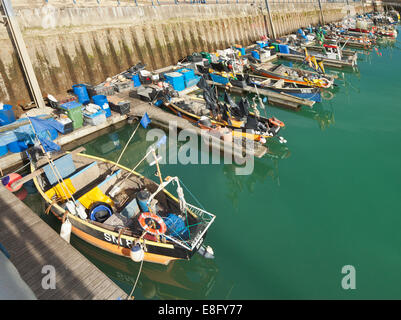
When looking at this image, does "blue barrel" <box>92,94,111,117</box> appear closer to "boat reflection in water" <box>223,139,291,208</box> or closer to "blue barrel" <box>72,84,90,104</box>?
"blue barrel" <box>72,84,90,104</box>

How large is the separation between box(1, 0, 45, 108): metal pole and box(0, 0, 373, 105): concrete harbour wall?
1.12m

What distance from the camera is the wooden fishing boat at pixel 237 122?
17953mm

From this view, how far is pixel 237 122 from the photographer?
18719mm

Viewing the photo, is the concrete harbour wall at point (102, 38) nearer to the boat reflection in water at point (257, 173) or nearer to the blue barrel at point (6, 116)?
the blue barrel at point (6, 116)

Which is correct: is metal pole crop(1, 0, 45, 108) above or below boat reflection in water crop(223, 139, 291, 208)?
above

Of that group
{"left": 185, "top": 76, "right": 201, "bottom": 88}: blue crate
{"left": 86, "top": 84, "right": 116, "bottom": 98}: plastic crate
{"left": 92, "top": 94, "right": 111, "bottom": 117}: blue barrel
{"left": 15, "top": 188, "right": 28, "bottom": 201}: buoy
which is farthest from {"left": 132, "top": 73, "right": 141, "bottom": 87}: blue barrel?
{"left": 15, "top": 188, "right": 28, "bottom": 201}: buoy

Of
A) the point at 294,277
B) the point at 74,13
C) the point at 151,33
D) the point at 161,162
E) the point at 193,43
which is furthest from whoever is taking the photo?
the point at 193,43

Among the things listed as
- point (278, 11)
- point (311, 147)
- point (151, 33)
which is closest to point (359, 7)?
point (278, 11)

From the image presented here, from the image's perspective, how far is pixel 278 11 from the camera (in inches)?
1975

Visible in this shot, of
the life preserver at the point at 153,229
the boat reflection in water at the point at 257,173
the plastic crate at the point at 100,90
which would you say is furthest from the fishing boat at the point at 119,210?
the plastic crate at the point at 100,90

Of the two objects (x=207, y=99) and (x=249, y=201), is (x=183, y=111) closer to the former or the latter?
(x=207, y=99)

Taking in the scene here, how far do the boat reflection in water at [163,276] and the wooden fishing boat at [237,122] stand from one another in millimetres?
9553

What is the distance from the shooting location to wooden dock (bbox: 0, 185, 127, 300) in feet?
A: 28.3
